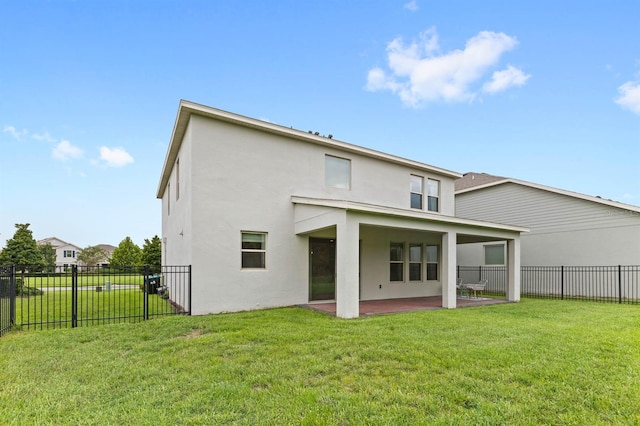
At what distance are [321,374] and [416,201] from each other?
11.2 meters

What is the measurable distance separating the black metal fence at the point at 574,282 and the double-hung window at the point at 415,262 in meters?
5.27

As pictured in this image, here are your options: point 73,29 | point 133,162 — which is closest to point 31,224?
point 133,162

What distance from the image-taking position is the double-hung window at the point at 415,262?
568 inches

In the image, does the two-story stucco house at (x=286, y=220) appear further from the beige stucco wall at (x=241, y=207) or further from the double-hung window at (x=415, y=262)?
the double-hung window at (x=415, y=262)

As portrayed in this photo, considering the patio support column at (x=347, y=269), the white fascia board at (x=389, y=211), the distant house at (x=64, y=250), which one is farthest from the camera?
the distant house at (x=64, y=250)

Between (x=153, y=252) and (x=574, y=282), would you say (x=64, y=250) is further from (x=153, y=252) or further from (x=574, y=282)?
(x=574, y=282)

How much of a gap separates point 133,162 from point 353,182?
440 inches

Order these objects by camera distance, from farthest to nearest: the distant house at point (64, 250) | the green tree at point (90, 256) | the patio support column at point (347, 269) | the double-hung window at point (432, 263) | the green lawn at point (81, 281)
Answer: the distant house at point (64, 250) → the green tree at point (90, 256) → the double-hung window at point (432, 263) → the green lawn at point (81, 281) → the patio support column at point (347, 269)

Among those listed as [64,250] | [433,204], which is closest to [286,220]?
[433,204]

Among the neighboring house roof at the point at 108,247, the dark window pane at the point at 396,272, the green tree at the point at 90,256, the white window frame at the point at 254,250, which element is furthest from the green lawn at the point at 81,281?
the neighboring house roof at the point at 108,247

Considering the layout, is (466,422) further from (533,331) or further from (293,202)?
(293,202)

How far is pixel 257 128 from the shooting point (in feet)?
34.5

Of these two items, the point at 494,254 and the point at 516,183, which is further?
the point at 494,254

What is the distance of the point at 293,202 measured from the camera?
11.1m
